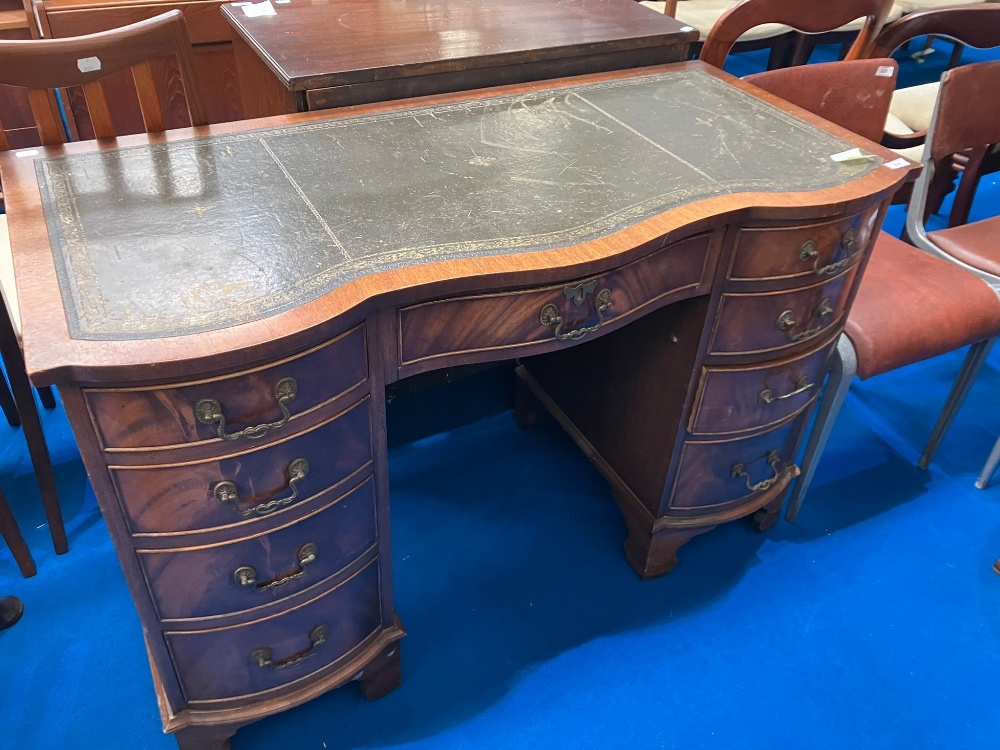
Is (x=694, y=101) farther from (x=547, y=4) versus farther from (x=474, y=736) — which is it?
(x=474, y=736)

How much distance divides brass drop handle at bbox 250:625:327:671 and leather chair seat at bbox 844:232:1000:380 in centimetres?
110

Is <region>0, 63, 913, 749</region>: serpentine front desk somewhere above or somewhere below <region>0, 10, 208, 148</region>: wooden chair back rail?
below

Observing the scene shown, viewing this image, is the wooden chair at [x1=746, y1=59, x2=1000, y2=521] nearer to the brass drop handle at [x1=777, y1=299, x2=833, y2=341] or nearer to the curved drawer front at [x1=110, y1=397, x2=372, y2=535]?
the brass drop handle at [x1=777, y1=299, x2=833, y2=341]

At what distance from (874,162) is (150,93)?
3.77ft

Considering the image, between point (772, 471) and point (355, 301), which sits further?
point (772, 471)

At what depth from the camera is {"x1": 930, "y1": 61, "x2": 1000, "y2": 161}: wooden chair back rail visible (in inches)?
66.2

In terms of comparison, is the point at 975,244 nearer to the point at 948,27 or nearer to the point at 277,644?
the point at 948,27

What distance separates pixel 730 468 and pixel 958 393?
Result: 0.72 m

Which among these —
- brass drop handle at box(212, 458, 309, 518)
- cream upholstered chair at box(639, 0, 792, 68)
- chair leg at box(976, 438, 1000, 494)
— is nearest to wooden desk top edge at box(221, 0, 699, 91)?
brass drop handle at box(212, 458, 309, 518)

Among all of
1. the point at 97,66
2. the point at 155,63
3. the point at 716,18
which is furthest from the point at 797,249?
the point at 716,18

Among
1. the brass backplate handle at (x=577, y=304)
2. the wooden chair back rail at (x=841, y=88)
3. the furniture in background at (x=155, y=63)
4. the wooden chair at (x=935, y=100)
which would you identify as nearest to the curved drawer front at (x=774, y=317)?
the brass backplate handle at (x=577, y=304)

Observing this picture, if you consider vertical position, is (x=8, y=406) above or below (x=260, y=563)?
below

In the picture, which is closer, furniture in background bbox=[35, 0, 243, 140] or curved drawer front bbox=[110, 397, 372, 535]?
curved drawer front bbox=[110, 397, 372, 535]

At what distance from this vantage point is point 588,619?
4.92 feet
